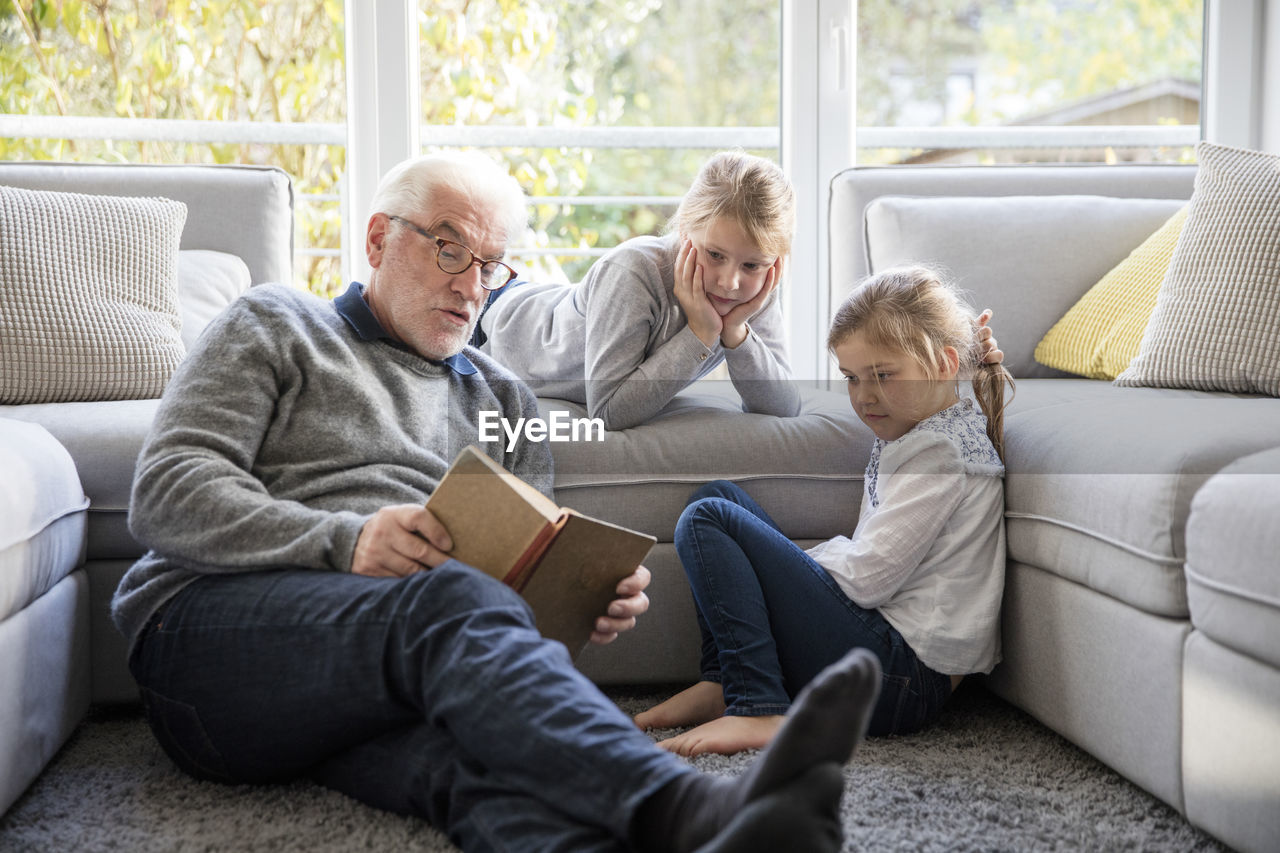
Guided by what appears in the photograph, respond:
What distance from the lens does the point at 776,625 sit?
159 cm

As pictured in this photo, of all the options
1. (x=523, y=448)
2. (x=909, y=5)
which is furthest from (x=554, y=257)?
(x=523, y=448)

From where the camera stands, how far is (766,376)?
1916 millimetres

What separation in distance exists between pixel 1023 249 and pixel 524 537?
1.64 meters

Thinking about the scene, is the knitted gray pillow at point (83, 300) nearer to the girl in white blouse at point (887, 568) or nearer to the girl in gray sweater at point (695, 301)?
the girl in gray sweater at point (695, 301)

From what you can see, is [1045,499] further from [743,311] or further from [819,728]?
[819,728]

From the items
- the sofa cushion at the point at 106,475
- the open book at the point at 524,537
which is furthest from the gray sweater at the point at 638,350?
the sofa cushion at the point at 106,475

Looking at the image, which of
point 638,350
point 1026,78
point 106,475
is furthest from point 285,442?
point 1026,78

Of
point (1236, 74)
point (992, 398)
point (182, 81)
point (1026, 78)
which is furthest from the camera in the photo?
point (1026, 78)

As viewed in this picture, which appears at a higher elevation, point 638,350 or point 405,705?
point 638,350

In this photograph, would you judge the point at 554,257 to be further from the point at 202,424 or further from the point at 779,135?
the point at 202,424

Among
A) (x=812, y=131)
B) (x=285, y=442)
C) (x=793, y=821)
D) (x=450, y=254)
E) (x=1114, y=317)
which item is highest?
(x=812, y=131)

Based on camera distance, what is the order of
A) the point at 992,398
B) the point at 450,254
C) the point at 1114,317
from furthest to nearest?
the point at 1114,317 < the point at 992,398 < the point at 450,254

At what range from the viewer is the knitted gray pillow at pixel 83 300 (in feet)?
6.32

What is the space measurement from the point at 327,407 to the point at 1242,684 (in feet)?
3.63
